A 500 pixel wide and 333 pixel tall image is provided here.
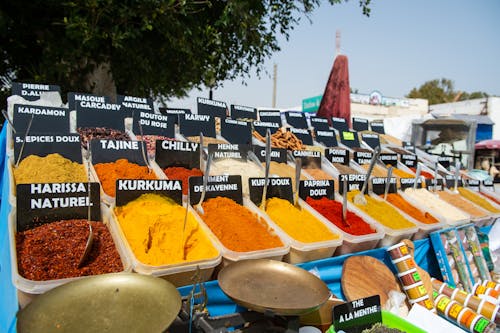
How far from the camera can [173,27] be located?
4090mm

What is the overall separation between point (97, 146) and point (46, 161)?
268mm

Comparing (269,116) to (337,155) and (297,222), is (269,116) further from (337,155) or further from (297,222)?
(297,222)

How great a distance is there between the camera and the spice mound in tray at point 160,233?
1.23 meters

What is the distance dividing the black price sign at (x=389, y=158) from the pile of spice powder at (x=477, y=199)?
60 cm

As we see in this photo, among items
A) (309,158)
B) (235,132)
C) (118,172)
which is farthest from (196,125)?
(118,172)

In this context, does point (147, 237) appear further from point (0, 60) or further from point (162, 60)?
point (0, 60)

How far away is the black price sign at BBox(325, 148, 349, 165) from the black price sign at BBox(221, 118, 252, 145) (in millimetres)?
677

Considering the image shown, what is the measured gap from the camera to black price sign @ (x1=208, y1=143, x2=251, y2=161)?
2.14m

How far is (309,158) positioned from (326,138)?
1007mm

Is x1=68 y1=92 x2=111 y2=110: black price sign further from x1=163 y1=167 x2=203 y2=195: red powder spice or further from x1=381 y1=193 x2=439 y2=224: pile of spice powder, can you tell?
x1=381 y1=193 x2=439 y2=224: pile of spice powder

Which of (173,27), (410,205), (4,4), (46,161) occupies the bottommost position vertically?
(410,205)

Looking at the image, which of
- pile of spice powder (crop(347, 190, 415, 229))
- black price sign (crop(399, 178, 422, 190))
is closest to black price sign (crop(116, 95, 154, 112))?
pile of spice powder (crop(347, 190, 415, 229))

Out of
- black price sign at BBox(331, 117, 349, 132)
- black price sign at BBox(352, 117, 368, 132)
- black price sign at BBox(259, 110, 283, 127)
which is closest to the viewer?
black price sign at BBox(259, 110, 283, 127)

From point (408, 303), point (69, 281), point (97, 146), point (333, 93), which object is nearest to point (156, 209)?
point (69, 281)
